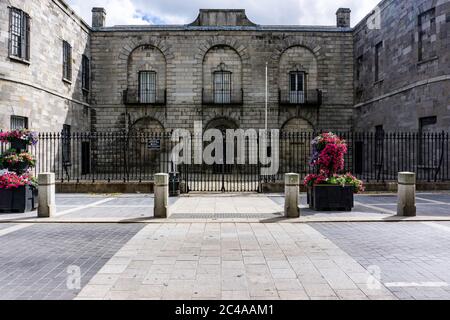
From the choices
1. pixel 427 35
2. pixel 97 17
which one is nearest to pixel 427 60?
pixel 427 35

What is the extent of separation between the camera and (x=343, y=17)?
24.9 m

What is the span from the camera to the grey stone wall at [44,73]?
14797mm

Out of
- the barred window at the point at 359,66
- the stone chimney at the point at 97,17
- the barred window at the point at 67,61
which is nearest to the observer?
the barred window at the point at 67,61

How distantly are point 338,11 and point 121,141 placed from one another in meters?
18.5

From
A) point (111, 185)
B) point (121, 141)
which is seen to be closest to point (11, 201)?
point (111, 185)

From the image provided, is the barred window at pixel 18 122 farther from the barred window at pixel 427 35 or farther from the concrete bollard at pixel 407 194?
the barred window at pixel 427 35

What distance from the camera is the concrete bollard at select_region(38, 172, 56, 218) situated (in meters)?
8.87

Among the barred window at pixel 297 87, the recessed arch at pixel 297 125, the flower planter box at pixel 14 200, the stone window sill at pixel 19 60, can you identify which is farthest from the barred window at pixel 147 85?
the flower planter box at pixel 14 200

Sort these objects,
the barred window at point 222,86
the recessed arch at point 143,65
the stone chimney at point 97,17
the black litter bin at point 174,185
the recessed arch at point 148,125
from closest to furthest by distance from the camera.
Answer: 1. the black litter bin at point 174,185
2. the recessed arch at point 143,65
3. the recessed arch at point 148,125
4. the barred window at point 222,86
5. the stone chimney at point 97,17

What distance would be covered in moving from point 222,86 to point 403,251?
777 inches

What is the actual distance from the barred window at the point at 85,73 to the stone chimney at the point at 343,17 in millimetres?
18249

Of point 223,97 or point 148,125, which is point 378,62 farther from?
point 148,125

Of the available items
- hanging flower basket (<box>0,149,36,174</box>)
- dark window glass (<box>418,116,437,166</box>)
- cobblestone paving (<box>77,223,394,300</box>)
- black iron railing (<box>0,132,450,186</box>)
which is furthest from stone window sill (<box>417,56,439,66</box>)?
hanging flower basket (<box>0,149,36,174</box>)
